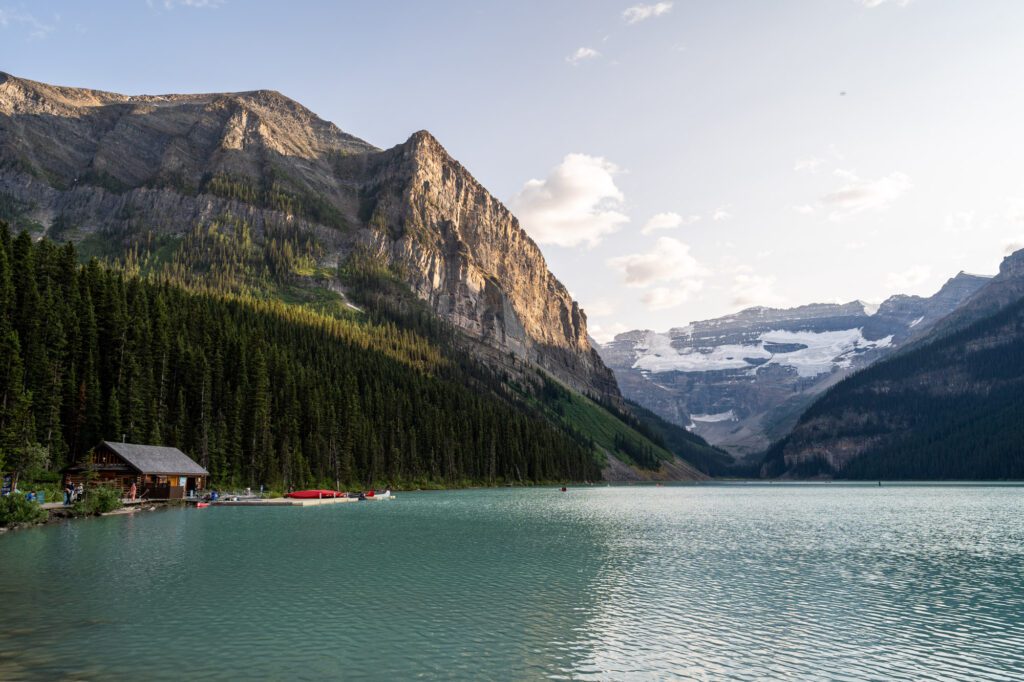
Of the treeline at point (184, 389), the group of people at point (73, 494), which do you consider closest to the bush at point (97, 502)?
the group of people at point (73, 494)

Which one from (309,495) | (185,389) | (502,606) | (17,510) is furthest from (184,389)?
(502,606)

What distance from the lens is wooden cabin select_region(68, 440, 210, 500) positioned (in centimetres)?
8619

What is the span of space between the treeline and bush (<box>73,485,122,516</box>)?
29.3ft

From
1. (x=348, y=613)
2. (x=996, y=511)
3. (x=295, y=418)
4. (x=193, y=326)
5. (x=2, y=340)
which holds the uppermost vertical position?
(x=193, y=326)

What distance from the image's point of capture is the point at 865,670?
74.0 ft

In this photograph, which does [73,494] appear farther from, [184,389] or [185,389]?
[185,389]

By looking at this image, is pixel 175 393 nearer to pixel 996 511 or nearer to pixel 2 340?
pixel 2 340

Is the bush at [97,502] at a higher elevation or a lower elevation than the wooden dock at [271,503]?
higher

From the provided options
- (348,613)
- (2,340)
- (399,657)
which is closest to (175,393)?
(2,340)

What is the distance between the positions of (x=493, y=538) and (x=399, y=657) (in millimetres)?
36440

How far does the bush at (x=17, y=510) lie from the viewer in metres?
57.2

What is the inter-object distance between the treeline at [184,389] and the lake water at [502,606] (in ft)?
128

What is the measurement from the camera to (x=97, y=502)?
240ft

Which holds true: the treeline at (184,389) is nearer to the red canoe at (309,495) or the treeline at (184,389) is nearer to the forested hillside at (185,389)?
the forested hillside at (185,389)
